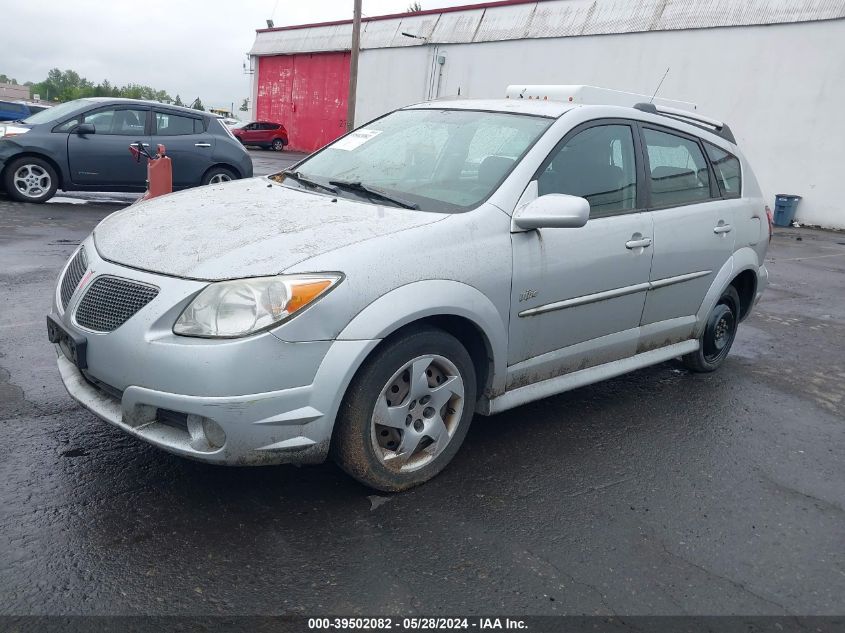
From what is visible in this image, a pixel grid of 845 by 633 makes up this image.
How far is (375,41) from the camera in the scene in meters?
31.9

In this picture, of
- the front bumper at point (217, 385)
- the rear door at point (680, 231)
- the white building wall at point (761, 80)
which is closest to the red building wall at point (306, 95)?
the white building wall at point (761, 80)

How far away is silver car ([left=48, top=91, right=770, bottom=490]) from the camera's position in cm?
288

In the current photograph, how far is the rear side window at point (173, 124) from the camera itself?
1200 centimetres

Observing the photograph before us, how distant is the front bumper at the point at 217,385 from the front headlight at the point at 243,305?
0.14 ft

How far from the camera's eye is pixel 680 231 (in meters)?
4.62

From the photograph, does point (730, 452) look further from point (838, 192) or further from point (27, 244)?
point (838, 192)

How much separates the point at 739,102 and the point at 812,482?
17.6 m

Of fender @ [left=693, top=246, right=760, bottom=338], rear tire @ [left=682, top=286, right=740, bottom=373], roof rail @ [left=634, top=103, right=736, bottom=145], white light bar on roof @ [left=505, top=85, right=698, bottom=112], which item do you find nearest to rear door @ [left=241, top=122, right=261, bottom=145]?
white light bar on roof @ [left=505, top=85, right=698, bottom=112]

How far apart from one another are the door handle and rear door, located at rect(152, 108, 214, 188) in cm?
930

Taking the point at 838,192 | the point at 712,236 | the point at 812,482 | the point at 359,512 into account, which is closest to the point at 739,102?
the point at 838,192

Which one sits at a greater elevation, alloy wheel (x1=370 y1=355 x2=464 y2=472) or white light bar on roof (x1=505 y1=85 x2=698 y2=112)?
white light bar on roof (x1=505 y1=85 x2=698 y2=112)

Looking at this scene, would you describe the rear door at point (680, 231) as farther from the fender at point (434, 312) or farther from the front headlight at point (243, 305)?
the front headlight at point (243, 305)

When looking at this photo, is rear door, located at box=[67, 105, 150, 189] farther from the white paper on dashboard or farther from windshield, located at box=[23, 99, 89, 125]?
the white paper on dashboard

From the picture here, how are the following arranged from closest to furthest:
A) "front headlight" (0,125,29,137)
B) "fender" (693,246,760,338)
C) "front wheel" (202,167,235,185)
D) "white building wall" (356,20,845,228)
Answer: "fender" (693,246,760,338), "front headlight" (0,125,29,137), "front wheel" (202,167,235,185), "white building wall" (356,20,845,228)
